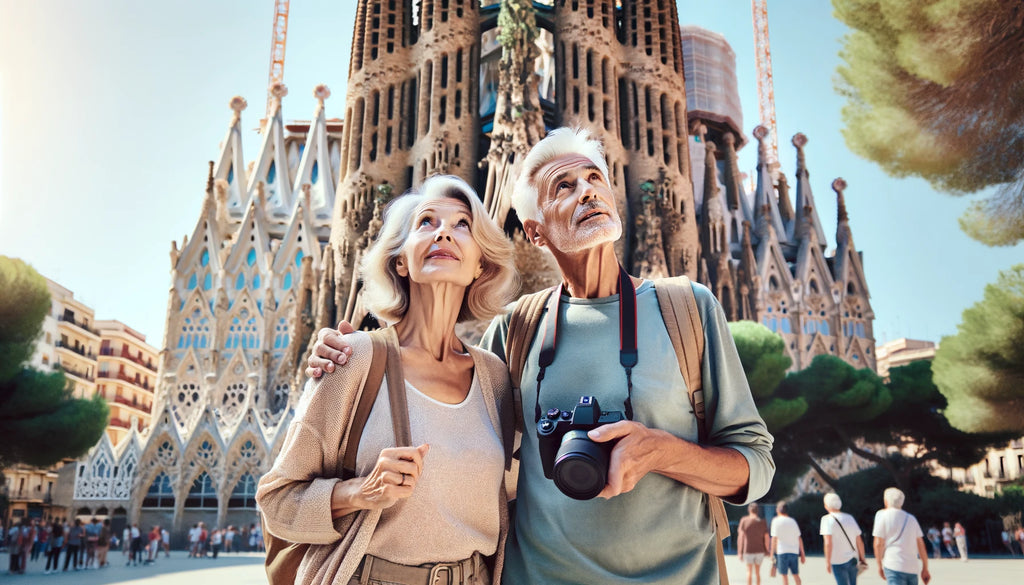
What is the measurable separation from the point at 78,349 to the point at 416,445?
147ft

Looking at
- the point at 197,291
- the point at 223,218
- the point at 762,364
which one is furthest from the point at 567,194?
the point at 223,218

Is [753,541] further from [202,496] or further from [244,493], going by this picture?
[202,496]

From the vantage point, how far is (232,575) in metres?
12.9

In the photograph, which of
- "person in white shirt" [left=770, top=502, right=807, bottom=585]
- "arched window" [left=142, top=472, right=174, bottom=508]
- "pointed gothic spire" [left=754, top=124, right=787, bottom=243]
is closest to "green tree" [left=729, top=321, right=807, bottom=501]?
"pointed gothic spire" [left=754, top=124, right=787, bottom=243]

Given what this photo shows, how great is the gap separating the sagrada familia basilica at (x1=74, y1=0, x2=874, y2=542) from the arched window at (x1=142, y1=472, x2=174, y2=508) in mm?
70

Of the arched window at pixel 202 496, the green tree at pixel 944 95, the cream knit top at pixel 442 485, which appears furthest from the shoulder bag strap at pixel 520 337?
the arched window at pixel 202 496

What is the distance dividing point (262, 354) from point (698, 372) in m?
27.7

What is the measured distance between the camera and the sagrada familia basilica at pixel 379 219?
23.4 metres

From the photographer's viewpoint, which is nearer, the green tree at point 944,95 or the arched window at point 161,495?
the green tree at point 944,95

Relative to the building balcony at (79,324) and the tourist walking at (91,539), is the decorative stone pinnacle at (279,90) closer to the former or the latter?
the building balcony at (79,324)

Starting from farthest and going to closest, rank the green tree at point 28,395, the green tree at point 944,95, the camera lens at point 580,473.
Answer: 1. the green tree at point 28,395
2. the green tree at point 944,95
3. the camera lens at point 580,473

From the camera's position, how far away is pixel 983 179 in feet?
28.5

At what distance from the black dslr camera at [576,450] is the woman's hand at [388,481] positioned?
25 cm

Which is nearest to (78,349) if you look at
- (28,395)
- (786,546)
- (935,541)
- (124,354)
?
(124,354)
